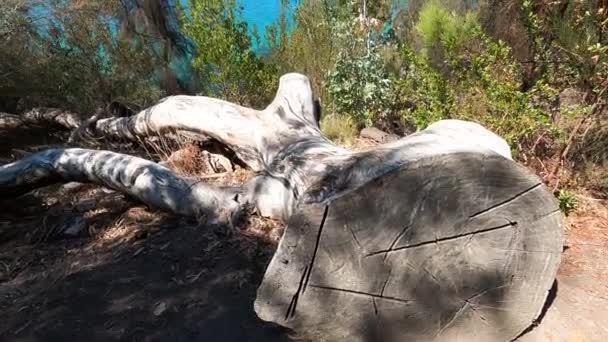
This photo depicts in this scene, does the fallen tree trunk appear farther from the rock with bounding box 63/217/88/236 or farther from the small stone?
the rock with bounding box 63/217/88/236

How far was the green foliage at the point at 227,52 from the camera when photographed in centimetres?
475

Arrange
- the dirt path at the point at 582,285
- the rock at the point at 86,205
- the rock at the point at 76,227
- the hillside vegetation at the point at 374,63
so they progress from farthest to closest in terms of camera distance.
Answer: the rock at the point at 86,205, the hillside vegetation at the point at 374,63, the rock at the point at 76,227, the dirt path at the point at 582,285

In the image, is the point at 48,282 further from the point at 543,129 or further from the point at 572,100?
the point at 572,100

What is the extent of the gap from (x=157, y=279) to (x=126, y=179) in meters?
1.12

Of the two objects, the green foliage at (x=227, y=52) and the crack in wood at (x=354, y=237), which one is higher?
the green foliage at (x=227, y=52)

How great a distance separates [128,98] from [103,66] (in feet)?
2.68

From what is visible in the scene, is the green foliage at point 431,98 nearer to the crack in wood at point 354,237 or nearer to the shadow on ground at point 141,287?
the shadow on ground at point 141,287

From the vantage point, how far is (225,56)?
4.90m

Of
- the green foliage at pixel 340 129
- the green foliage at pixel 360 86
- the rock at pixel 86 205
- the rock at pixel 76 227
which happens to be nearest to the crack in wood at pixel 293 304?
the rock at pixel 76 227

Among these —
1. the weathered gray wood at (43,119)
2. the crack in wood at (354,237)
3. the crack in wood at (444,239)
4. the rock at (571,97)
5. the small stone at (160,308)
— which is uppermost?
the weathered gray wood at (43,119)

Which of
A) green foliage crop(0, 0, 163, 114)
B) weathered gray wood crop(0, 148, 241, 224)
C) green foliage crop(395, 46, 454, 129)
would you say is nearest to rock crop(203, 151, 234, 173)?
weathered gray wood crop(0, 148, 241, 224)

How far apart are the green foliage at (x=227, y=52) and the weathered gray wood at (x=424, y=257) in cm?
372

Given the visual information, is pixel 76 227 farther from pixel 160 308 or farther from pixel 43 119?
pixel 43 119

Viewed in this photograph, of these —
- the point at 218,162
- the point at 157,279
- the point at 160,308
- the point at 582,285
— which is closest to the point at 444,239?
the point at 582,285
